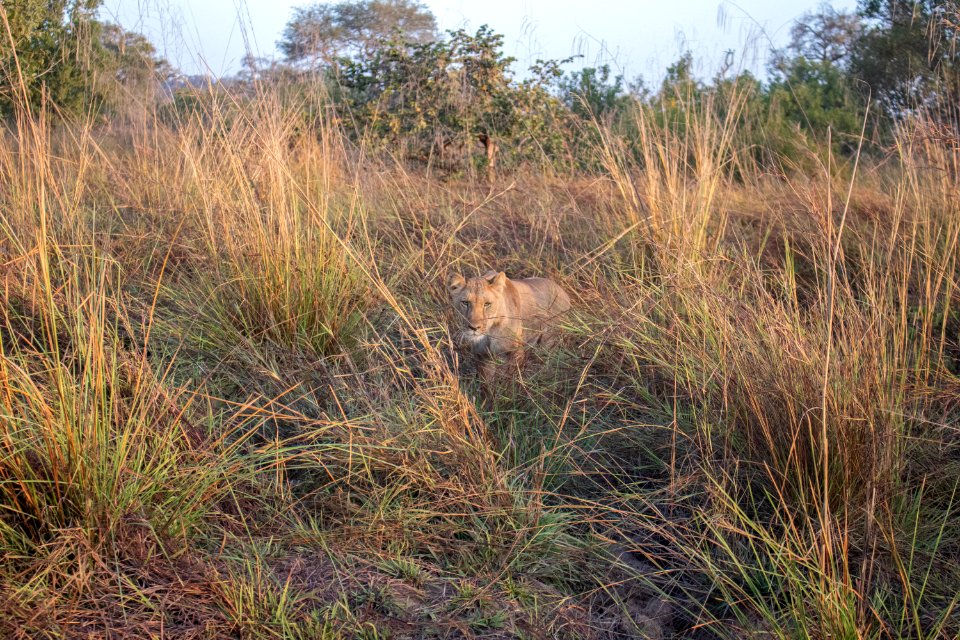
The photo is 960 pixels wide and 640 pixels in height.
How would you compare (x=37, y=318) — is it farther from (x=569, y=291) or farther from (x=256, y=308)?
(x=569, y=291)

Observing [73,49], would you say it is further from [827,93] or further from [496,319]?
[827,93]

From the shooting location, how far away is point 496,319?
143 inches

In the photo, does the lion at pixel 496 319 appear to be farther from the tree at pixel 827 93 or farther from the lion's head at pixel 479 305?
the tree at pixel 827 93

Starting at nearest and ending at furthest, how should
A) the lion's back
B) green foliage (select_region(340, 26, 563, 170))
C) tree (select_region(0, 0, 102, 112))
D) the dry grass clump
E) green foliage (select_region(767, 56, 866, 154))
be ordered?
the dry grass clump < tree (select_region(0, 0, 102, 112)) < the lion's back < green foliage (select_region(340, 26, 563, 170)) < green foliage (select_region(767, 56, 866, 154))

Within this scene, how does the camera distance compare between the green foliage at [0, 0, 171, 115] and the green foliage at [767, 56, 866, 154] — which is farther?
the green foliage at [767, 56, 866, 154]

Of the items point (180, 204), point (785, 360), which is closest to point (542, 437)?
point (785, 360)

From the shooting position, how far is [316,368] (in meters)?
3.21

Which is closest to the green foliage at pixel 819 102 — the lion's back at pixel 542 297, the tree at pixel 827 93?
the tree at pixel 827 93

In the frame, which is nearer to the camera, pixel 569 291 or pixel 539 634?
pixel 539 634

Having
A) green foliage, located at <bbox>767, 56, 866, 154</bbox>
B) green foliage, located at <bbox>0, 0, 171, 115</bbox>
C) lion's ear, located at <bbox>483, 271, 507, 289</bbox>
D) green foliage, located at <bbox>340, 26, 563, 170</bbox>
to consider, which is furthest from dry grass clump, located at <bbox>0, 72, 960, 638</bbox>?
green foliage, located at <bbox>767, 56, 866, 154</bbox>

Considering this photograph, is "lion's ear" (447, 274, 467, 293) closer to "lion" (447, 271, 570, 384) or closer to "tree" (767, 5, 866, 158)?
"lion" (447, 271, 570, 384)

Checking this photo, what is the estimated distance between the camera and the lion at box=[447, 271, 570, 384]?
357cm

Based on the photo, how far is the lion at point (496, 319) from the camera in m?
3.57

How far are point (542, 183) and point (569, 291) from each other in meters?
1.59
